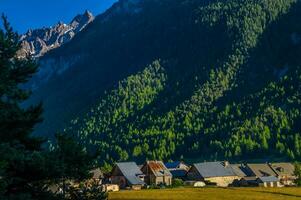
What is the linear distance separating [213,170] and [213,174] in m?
1.86

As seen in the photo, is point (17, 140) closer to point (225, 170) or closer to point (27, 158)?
point (27, 158)

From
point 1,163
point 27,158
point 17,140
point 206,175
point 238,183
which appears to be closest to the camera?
point 1,163

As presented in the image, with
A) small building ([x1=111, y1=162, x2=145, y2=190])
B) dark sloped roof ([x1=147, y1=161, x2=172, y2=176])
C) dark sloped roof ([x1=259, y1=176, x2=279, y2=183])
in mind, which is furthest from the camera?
dark sloped roof ([x1=259, y1=176, x2=279, y2=183])

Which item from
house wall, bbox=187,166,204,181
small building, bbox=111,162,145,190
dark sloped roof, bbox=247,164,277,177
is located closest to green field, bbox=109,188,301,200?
small building, bbox=111,162,145,190

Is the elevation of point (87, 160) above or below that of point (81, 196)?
above

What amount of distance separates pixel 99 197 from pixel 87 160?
3.83 ft

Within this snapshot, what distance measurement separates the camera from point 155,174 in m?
148

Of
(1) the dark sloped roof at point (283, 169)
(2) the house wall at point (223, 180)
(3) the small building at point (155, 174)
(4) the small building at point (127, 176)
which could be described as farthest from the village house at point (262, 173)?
(4) the small building at point (127, 176)

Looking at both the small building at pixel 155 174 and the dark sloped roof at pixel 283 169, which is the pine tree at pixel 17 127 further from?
the dark sloped roof at pixel 283 169

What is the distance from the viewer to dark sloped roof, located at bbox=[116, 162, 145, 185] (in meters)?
139

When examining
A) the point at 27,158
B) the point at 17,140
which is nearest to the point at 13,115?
the point at 17,140

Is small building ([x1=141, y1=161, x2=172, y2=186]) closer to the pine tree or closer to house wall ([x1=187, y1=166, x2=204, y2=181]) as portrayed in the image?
house wall ([x1=187, y1=166, x2=204, y2=181])

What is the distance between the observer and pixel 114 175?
474 ft

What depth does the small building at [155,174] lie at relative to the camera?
483 feet
